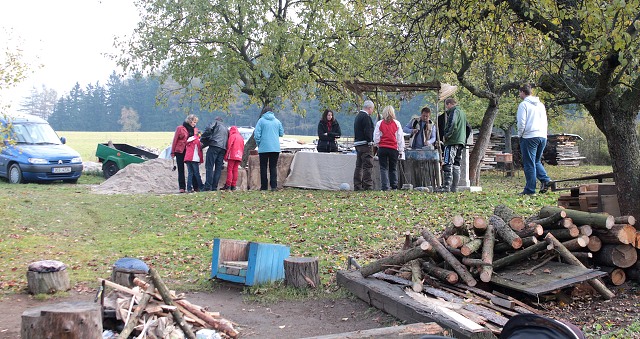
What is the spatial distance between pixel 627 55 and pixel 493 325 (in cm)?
387

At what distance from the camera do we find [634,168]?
8609 millimetres

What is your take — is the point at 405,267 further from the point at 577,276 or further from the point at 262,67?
the point at 262,67

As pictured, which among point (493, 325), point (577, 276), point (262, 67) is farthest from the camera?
point (262, 67)

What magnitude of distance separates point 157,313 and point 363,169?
414 inches

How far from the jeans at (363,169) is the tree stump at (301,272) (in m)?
7.93

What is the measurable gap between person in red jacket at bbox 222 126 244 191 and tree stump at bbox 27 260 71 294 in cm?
928

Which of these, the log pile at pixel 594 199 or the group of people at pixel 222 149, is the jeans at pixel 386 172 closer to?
the group of people at pixel 222 149

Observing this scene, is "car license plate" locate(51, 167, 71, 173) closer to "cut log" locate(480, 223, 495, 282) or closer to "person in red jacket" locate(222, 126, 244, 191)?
"person in red jacket" locate(222, 126, 244, 191)

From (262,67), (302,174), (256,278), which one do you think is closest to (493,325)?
(256,278)

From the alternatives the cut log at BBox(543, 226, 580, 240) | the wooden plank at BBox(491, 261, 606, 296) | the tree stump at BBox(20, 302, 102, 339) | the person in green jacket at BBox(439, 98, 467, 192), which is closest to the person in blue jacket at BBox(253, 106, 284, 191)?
the person in green jacket at BBox(439, 98, 467, 192)

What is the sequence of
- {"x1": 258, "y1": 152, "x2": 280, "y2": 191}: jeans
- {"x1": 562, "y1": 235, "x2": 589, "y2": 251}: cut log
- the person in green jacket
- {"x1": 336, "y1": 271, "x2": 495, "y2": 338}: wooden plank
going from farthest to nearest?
{"x1": 258, "y1": 152, "x2": 280, "y2": 191}: jeans, the person in green jacket, {"x1": 562, "y1": 235, "x2": 589, "y2": 251}: cut log, {"x1": 336, "y1": 271, "x2": 495, "y2": 338}: wooden plank

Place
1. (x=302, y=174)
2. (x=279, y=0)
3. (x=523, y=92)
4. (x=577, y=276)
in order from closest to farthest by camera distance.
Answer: (x=577, y=276)
(x=523, y=92)
(x=302, y=174)
(x=279, y=0)

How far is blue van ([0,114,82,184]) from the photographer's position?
2203 cm

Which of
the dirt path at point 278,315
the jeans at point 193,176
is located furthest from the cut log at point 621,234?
the jeans at point 193,176
